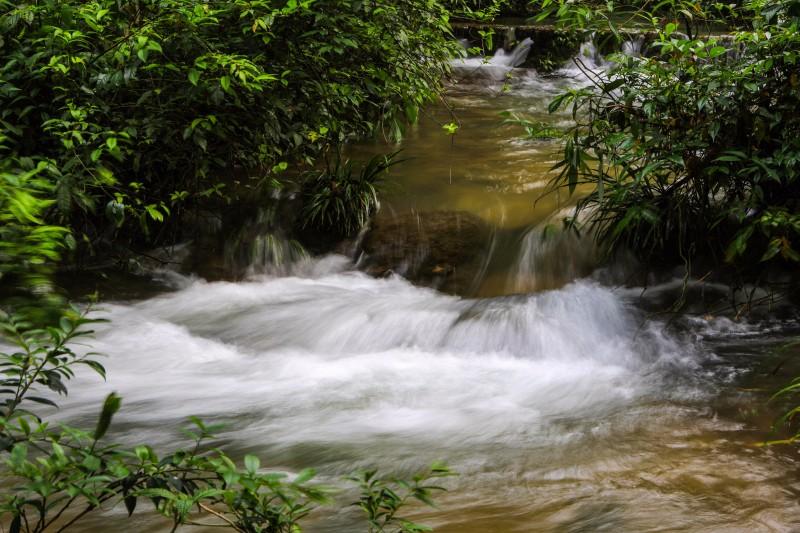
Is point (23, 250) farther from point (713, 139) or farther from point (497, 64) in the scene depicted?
point (497, 64)

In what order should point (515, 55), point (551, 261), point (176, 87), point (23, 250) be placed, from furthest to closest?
1. point (515, 55)
2. point (176, 87)
3. point (551, 261)
4. point (23, 250)

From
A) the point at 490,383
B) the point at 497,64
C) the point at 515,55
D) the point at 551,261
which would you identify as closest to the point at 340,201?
the point at 551,261

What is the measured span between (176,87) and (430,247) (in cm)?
225

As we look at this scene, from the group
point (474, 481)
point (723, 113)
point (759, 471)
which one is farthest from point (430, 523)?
point (723, 113)

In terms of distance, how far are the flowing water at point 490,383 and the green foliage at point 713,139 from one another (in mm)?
568

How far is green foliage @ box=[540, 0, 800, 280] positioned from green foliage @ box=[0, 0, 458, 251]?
6.53 ft

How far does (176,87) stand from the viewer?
5543 millimetres

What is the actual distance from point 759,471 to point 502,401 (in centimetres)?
138

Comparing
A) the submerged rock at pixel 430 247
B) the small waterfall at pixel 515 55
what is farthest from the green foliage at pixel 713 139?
the small waterfall at pixel 515 55

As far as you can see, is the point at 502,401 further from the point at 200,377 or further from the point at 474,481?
the point at 200,377

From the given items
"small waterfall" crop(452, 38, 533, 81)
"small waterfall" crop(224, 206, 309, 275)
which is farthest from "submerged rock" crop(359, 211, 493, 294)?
"small waterfall" crop(452, 38, 533, 81)

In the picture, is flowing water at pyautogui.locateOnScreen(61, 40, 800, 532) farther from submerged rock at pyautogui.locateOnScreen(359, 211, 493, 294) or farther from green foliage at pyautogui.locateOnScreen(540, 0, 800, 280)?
green foliage at pyautogui.locateOnScreen(540, 0, 800, 280)

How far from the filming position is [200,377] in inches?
177

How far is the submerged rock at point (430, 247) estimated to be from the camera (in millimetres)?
5625
